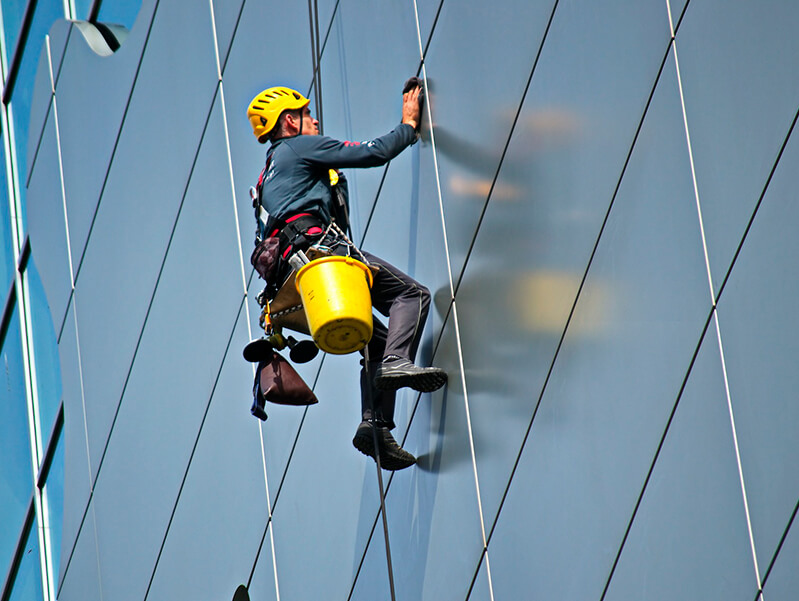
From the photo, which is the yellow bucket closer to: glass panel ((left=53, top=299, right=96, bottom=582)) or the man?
the man

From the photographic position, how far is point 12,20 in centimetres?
1512

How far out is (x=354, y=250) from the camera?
7223mm

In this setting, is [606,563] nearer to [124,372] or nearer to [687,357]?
[687,357]

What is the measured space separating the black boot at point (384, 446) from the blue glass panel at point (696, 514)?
1.87 meters

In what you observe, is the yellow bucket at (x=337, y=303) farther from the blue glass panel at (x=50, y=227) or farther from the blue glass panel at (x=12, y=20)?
the blue glass panel at (x=12, y=20)

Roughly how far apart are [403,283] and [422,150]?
884 millimetres

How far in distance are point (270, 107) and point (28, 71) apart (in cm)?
743

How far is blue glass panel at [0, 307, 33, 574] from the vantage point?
14.1 m

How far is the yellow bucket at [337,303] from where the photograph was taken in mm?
6645

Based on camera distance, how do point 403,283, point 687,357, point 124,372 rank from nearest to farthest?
point 687,357 → point 403,283 → point 124,372

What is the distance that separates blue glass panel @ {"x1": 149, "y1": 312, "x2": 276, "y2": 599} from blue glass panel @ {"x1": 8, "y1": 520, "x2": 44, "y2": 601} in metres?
3.25

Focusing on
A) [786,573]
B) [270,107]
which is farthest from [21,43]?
[786,573]

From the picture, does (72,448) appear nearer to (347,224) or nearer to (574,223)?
(347,224)

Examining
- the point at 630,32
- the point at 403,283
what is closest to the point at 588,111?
the point at 630,32
